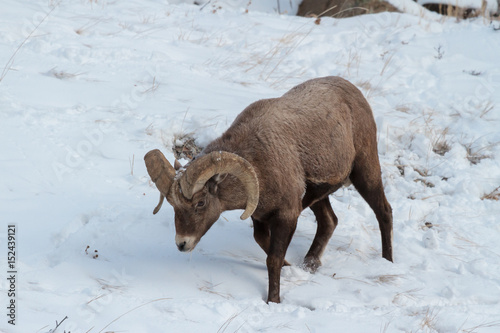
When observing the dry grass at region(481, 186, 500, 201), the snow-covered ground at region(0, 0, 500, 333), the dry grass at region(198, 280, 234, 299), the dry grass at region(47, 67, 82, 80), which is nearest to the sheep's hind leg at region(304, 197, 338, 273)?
the snow-covered ground at region(0, 0, 500, 333)

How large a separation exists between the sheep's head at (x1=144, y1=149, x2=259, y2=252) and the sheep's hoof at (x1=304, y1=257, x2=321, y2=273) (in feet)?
4.78

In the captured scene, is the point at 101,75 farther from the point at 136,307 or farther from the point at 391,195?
the point at 136,307

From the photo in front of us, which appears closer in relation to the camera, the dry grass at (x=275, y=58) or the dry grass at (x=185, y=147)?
the dry grass at (x=185, y=147)

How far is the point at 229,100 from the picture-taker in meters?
8.91

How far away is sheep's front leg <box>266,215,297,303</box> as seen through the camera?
5.58 metres

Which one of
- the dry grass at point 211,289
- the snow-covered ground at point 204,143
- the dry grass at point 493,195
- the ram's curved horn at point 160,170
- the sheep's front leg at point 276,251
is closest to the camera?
the snow-covered ground at point 204,143

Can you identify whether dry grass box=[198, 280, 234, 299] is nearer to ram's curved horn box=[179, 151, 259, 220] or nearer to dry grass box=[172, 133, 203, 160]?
ram's curved horn box=[179, 151, 259, 220]

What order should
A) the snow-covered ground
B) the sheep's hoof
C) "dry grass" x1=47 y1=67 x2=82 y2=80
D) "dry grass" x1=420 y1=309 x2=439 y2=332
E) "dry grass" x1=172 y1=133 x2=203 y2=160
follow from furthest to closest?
"dry grass" x1=47 y1=67 x2=82 y2=80 < "dry grass" x1=172 y1=133 x2=203 y2=160 < the sheep's hoof < the snow-covered ground < "dry grass" x1=420 y1=309 x2=439 y2=332

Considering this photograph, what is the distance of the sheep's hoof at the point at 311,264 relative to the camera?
6320 mm

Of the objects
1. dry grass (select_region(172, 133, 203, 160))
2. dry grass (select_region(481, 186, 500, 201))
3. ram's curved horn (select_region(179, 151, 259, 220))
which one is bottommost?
dry grass (select_region(481, 186, 500, 201))

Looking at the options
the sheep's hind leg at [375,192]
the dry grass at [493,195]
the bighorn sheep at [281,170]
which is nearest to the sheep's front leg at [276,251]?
the bighorn sheep at [281,170]

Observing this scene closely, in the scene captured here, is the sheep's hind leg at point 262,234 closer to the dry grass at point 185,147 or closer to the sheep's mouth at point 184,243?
the sheep's mouth at point 184,243

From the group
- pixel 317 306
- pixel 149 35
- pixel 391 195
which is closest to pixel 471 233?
pixel 391 195

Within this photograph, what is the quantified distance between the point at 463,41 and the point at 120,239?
8806mm
